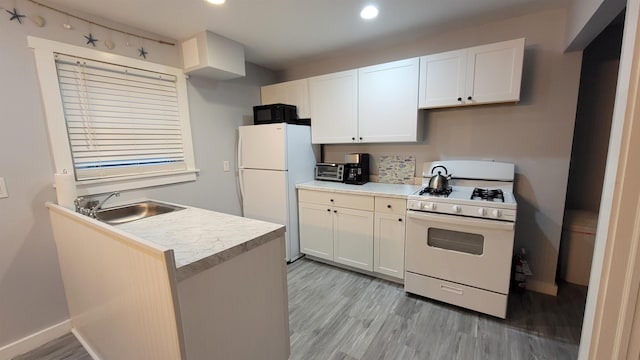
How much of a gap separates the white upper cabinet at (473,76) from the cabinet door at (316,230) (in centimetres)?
150

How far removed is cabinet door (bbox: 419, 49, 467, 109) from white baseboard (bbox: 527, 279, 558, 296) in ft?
5.79

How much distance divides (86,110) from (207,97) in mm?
1076

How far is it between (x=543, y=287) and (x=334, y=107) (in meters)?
2.64

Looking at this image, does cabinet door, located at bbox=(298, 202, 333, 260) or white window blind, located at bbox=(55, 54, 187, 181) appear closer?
white window blind, located at bbox=(55, 54, 187, 181)

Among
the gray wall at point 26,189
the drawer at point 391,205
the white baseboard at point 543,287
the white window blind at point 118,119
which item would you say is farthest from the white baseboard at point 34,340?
the white baseboard at point 543,287

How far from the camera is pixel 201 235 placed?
1.34 m

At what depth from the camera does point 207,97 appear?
9.52 ft

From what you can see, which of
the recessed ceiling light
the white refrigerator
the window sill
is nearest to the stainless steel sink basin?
the window sill

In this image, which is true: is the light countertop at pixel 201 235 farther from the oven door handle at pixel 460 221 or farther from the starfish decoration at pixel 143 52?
the starfish decoration at pixel 143 52

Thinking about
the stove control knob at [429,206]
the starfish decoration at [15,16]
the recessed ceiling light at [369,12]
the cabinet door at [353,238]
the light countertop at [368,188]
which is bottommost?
the cabinet door at [353,238]

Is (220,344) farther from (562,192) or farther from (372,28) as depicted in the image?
(562,192)

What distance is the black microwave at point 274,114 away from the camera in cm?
308

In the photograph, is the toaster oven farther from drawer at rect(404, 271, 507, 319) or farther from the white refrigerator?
drawer at rect(404, 271, 507, 319)

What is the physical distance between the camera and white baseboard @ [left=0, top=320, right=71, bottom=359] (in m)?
1.81
